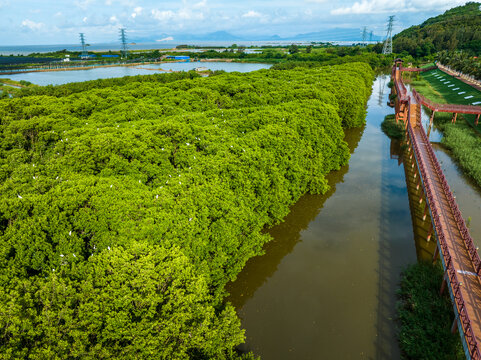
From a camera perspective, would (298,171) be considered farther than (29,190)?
Yes

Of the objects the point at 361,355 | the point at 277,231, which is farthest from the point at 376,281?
the point at 277,231

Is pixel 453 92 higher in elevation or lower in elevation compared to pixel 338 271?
higher

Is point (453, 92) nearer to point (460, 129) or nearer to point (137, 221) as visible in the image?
point (460, 129)

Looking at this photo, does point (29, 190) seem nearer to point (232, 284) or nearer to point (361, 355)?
point (232, 284)

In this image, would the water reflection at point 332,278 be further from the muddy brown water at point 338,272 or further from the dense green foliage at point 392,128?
the dense green foliage at point 392,128

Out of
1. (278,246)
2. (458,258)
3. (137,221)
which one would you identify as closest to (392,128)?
(278,246)

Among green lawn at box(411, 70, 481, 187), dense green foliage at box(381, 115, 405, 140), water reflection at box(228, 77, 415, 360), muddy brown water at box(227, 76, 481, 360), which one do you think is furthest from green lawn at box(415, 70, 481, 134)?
water reflection at box(228, 77, 415, 360)
